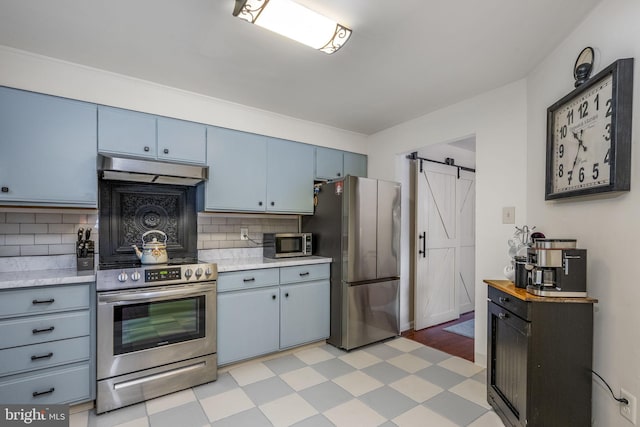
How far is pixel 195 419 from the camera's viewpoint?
1977mm

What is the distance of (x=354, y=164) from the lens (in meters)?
3.88

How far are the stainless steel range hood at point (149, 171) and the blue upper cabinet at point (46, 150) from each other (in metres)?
0.18

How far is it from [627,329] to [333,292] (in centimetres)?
221

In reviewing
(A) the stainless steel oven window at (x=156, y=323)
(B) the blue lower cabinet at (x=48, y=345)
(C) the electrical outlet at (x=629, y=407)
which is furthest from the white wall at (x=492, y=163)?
(B) the blue lower cabinet at (x=48, y=345)

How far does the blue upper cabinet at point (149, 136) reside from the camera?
2.35 meters

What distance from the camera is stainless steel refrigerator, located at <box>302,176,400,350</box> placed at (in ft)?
9.98

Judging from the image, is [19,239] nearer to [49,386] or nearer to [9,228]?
[9,228]

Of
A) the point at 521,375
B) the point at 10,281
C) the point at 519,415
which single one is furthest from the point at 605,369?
the point at 10,281

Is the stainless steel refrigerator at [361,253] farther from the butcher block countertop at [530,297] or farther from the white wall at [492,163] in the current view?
the butcher block countertop at [530,297]

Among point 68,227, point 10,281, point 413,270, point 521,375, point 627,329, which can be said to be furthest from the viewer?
point 413,270

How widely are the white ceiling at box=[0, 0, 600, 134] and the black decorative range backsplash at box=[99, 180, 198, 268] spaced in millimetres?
940

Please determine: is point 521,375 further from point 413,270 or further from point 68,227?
point 68,227

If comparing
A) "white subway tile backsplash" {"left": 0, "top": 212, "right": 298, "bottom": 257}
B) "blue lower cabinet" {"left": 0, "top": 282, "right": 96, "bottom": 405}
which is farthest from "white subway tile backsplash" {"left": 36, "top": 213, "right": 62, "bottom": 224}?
"blue lower cabinet" {"left": 0, "top": 282, "right": 96, "bottom": 405}

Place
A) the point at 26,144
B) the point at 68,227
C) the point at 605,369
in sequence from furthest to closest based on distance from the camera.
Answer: the point at 68,227
the point at 26,144
the point at 605,369
